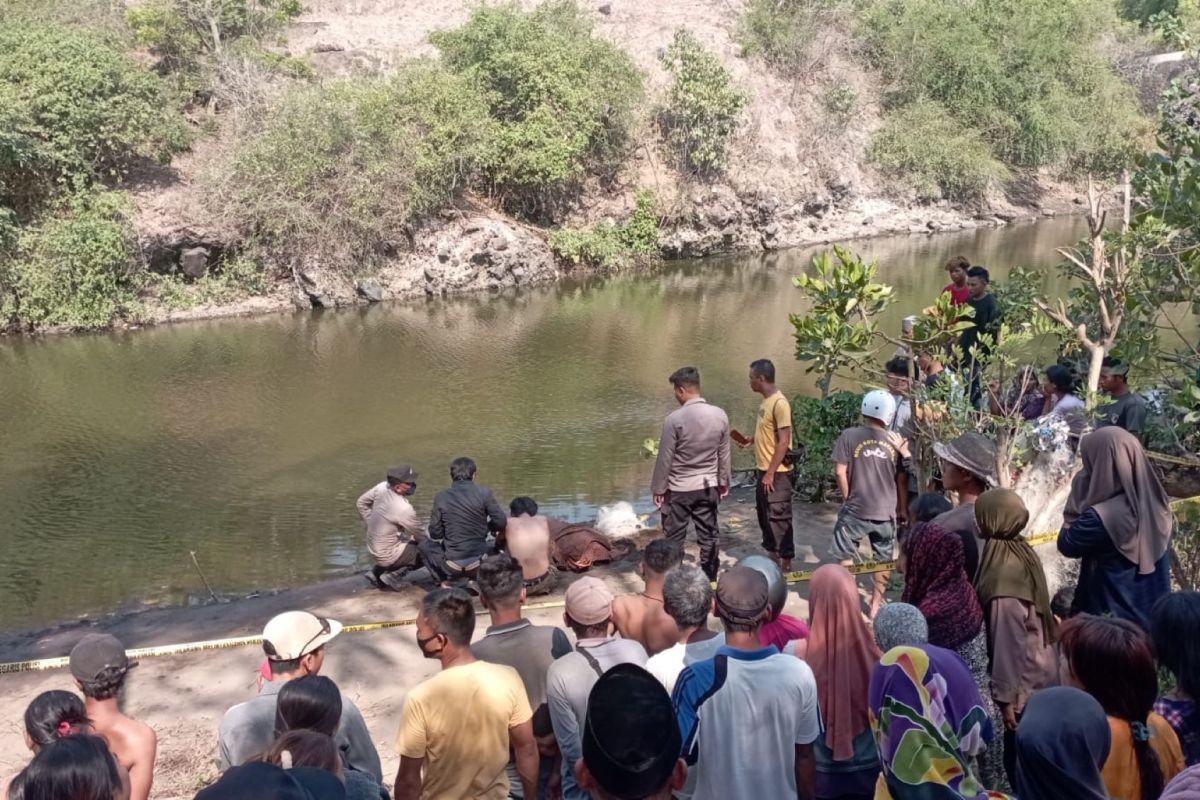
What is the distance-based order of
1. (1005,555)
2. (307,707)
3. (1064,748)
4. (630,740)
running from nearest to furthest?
(630,740), (1064,748), (307,707), (1005,555)

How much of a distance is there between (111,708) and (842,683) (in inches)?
111

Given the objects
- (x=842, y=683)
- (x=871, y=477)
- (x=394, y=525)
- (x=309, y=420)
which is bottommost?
(x=309, y=420)

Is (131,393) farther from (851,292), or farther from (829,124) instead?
(829,124)

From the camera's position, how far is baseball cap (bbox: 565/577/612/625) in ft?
11.8

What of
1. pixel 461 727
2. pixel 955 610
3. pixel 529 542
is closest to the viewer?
pixel 461 727

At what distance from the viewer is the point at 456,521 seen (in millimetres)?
7324

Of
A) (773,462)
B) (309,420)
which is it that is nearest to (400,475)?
(773,462)

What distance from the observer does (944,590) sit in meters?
3.80

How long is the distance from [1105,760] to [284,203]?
2288cm

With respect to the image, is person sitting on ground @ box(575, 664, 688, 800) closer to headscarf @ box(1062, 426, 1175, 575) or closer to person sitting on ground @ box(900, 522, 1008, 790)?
person sitting on ground @ box(900, 522, 1008, 790)

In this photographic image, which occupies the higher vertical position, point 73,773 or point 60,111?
point 60,111

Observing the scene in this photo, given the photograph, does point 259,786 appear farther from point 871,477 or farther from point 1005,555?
point 871,477

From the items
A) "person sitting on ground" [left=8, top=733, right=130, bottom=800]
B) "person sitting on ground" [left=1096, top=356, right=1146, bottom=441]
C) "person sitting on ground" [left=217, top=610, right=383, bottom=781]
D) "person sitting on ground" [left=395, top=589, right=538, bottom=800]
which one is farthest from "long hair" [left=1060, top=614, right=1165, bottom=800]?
"person sitting on ground" [left=1096, top=356, right=1146, bottom=441]

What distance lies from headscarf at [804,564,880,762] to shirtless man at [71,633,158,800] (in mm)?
2613
